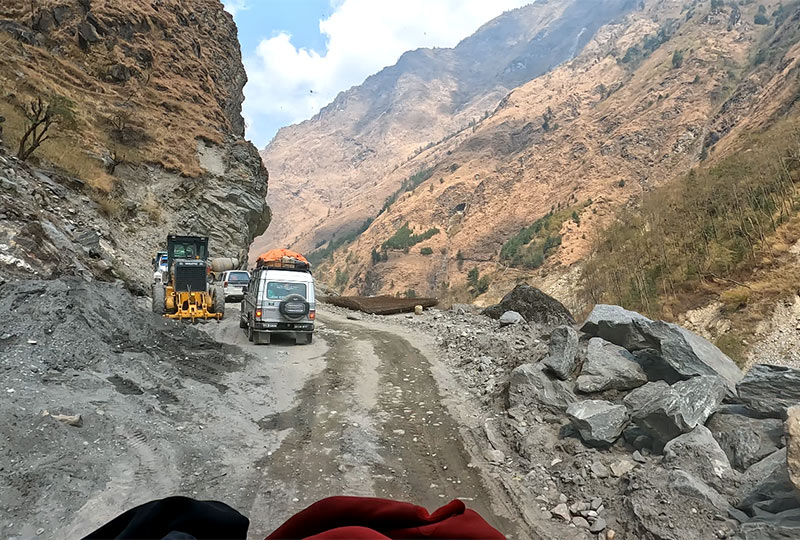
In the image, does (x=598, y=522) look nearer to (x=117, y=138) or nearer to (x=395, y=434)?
(x=395, y=434)

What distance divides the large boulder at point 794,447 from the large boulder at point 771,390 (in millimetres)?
1846

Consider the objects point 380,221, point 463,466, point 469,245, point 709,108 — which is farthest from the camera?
point 380,221

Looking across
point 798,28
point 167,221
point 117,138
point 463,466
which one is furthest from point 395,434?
point 798,28

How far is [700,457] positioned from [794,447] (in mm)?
1276

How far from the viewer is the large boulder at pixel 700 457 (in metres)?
4.36

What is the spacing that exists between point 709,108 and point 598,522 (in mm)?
76867

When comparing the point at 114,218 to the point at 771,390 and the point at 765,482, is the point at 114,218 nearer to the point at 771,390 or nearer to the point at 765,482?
the point at 771,390

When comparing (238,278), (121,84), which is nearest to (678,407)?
(238,278)

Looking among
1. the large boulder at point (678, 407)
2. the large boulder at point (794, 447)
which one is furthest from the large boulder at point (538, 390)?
the large boulder at point (794, 447)

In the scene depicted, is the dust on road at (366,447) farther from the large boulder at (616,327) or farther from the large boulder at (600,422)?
the large boulder at (616,327)

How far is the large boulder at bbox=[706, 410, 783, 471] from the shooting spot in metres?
4.48

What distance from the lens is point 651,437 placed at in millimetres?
5332

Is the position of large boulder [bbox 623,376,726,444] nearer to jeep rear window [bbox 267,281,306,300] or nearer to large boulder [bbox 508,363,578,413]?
large boulder [bbox 508,363,578,413]

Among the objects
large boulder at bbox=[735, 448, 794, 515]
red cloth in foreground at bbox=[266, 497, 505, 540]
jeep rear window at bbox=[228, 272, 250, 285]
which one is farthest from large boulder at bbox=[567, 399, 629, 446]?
jeep rear window at bbox=[228, 272, 250, 285]
